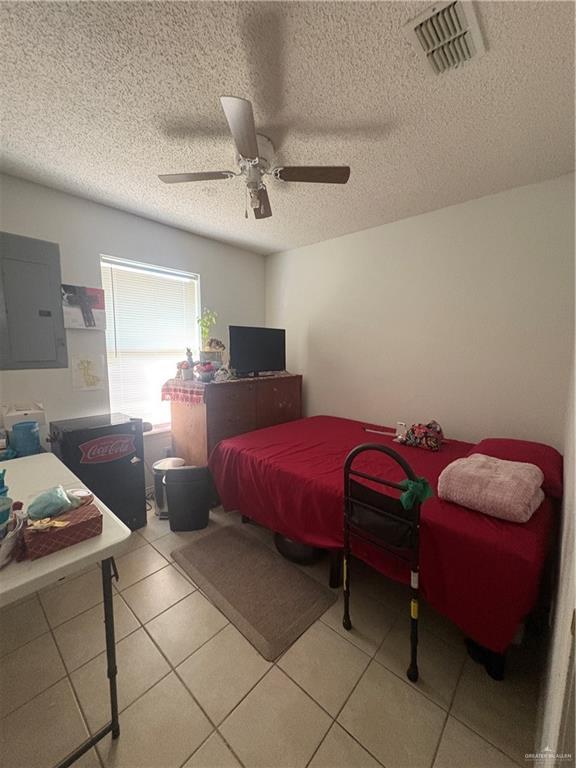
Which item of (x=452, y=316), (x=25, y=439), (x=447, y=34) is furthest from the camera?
(x=452, y=316)

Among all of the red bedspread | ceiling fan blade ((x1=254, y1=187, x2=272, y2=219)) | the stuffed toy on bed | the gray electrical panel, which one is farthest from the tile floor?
ceiling fan blade ((x1=254, y1=187, x2=272, y2=219))

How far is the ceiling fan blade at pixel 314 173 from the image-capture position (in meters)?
1.47

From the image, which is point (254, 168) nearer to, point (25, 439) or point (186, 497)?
Result: point (25, 439)

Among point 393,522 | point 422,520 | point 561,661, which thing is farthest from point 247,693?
point 561,661

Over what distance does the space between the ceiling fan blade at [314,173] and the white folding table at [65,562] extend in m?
1.77

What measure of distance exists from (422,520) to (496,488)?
0.37 m

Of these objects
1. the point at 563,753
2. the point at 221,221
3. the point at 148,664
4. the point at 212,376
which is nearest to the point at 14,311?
the point at 212,376

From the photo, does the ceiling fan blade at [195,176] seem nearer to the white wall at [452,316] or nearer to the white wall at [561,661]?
the white wall at [452,316]

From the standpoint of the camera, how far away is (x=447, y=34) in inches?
42.6

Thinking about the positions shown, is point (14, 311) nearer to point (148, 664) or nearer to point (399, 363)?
point (148, 664)

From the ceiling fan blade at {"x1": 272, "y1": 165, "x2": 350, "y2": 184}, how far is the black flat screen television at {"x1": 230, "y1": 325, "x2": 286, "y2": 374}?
148 cm

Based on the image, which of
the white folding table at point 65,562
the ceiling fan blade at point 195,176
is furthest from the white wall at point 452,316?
the white folding table at point 65,562

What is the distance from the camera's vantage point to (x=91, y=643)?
4.67ft

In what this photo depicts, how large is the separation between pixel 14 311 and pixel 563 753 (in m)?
3.10
